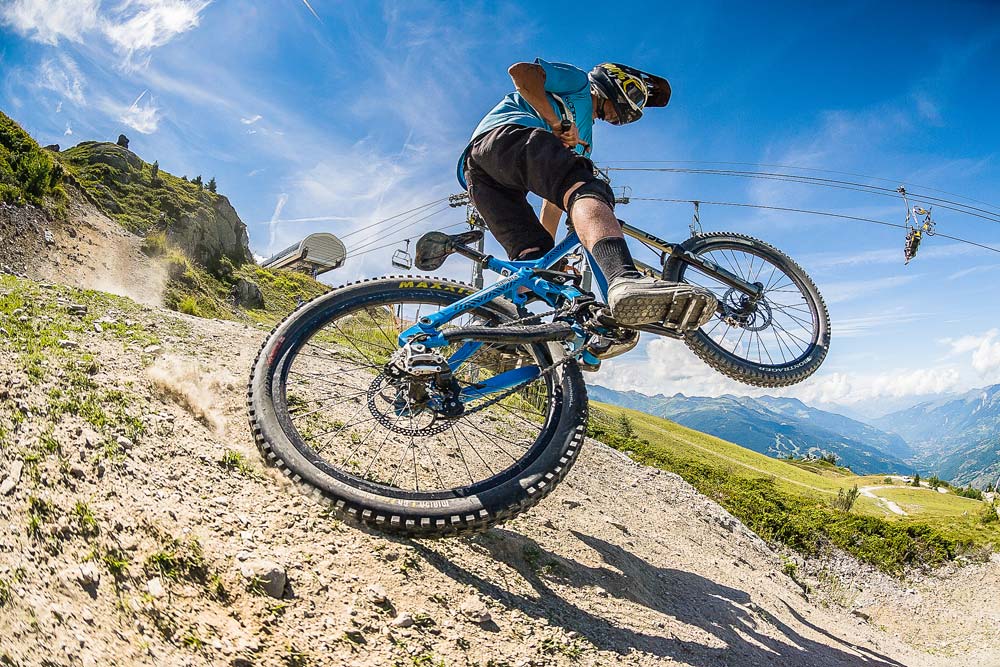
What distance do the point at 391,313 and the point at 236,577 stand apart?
208 cm

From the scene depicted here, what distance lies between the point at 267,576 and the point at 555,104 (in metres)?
3.67

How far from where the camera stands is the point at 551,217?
17.1 ft

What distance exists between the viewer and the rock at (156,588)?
229cm

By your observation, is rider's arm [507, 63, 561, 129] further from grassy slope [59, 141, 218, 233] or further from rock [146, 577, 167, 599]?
grassy slope [59, 141, 218, 233]

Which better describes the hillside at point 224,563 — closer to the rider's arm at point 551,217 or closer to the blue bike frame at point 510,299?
the blue bike frame at point 510,299

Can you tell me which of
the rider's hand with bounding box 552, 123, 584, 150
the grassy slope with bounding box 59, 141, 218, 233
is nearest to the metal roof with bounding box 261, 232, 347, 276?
the grassy slope with bounding box 59, 141, 218, 233

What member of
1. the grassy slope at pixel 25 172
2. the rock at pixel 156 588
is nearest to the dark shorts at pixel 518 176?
the rock at pixel 156 588

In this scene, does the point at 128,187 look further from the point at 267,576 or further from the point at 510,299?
the point at 267,576

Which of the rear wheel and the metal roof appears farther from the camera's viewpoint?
the metal roof

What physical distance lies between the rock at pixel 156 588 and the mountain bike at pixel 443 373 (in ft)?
2.89

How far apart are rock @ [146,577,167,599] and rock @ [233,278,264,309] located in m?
24.6

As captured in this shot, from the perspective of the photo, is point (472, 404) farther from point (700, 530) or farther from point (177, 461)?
point (700, 530)

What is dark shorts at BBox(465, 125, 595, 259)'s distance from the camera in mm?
3656

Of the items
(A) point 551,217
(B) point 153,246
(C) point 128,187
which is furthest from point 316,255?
(A) point 551,217
